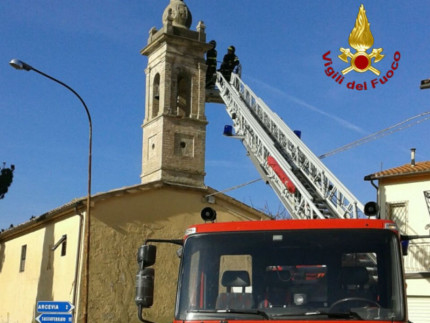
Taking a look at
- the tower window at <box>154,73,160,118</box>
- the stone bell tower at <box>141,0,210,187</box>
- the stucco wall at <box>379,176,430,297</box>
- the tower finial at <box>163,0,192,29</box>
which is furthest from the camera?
the tower finial at <box>163,0,192,29</box>

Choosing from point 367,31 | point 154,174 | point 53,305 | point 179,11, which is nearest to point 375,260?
point 53,305

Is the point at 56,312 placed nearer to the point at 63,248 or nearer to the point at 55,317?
the point at 55,317

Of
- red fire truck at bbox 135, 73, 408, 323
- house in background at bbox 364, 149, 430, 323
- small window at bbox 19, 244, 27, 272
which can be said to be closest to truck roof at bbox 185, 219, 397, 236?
red fire truck at bbox 135, 73, 408, 323

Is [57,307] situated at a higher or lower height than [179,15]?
lower

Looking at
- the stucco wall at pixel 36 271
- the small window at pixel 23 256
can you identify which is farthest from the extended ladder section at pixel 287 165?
the small window at pixel 23 256

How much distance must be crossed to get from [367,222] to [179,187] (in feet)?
70.1

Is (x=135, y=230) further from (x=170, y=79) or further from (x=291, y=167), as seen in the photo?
(x=170, y=79)

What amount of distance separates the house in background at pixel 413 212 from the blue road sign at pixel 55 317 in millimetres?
13071

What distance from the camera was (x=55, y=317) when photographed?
41.5 feet

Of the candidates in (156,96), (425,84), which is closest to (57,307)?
(425,84)

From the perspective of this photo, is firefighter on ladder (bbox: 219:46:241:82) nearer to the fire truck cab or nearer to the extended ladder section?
the extended ladder section

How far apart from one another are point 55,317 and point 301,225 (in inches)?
266

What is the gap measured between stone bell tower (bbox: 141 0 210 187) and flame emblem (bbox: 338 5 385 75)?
16080mm

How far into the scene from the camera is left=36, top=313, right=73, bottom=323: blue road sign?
12562mm
